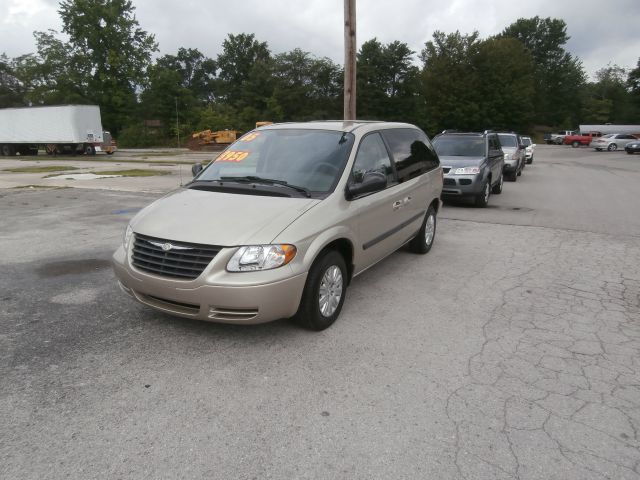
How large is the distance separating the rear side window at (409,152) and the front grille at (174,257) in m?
2.70

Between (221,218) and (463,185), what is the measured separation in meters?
7.82

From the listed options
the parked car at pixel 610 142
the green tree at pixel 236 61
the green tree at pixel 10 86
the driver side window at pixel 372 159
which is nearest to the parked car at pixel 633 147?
the parked car at pixel 610 142

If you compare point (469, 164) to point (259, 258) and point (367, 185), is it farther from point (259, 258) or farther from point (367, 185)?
point (259, 258)

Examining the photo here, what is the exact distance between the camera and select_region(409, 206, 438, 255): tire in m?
6.30

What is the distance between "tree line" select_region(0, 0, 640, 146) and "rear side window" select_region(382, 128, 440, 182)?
48.7 m

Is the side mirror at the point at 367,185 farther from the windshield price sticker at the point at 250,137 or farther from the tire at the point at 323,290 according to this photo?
the windshield price sticker at the point at 250,137

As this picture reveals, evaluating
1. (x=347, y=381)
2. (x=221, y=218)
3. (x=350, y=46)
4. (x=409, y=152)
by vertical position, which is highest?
(x=350, y=46)

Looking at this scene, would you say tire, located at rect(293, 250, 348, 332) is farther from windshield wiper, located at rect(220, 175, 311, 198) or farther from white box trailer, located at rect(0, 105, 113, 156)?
white box trailer, located at rect(0, 105, 113, 156)

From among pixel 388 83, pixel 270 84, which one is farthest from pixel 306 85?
pixel 388 83

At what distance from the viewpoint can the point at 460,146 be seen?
11352mm

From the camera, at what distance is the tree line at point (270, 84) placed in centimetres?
5494

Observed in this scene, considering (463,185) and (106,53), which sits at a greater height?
(106,53)

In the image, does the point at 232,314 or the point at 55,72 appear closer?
the point at 232,314

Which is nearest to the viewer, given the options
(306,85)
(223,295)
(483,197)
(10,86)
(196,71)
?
(223,295)
